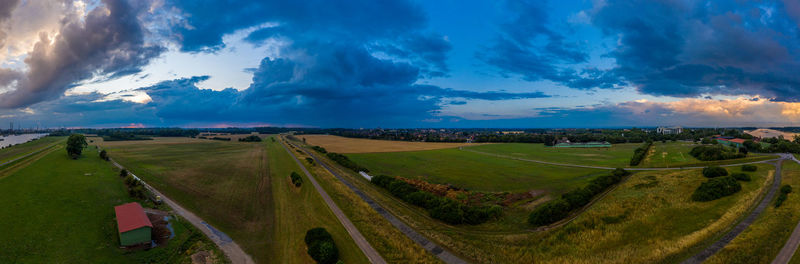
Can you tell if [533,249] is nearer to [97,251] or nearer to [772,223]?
[772,223]

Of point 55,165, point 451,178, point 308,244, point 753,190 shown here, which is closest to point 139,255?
point 308,244

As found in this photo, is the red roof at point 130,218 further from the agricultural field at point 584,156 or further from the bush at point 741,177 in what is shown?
the agricultural field at point 584,156

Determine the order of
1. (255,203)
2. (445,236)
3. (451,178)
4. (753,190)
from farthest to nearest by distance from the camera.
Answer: (451,178), (255,203), (753,190), (445,236)

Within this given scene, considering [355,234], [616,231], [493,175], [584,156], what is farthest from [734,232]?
[584,156]

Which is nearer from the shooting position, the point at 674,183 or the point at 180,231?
the point at 180,231

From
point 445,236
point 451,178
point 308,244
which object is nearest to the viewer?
point 308,244
